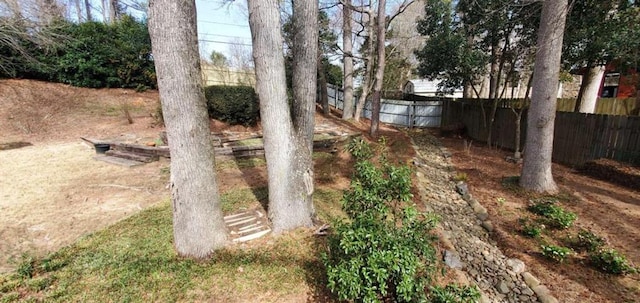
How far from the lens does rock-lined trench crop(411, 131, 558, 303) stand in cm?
278

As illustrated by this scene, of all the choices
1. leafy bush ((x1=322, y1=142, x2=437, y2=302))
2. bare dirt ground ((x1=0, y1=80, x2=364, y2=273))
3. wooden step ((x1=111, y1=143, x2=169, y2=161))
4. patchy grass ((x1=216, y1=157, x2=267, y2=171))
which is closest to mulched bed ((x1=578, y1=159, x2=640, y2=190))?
bare dirt ground ((x1=0, y1=80, x2=364, y2=273))

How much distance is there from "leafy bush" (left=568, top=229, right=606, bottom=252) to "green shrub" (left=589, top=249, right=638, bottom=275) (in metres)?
0.16

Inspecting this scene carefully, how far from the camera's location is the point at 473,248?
348 cm

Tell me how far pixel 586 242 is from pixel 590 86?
6.25 m

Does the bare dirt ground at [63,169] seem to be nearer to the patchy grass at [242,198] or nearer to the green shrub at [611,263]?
the patchy grass at [242,198]

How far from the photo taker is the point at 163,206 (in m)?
3.91

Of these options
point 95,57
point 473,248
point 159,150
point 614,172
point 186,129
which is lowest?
point 473,248

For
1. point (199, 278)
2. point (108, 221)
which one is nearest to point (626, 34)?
point (199, 278)

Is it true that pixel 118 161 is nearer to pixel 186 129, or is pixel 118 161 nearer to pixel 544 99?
pixel 186 129

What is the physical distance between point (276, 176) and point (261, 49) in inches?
54.5

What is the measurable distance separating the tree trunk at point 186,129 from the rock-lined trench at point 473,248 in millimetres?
2740

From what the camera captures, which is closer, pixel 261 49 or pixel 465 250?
pixel 261 49

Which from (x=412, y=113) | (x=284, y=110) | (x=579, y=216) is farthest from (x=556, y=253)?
(x=412, y=113)

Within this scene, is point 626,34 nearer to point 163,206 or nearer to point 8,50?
point 163,206
